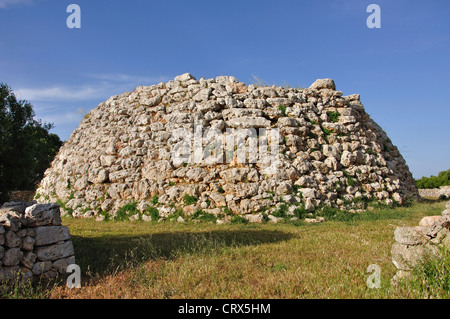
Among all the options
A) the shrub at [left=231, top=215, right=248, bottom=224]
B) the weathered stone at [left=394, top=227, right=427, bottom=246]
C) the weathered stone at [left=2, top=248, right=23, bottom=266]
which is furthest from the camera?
the shrub at [left=231, top=215, right=248, bottom=224]

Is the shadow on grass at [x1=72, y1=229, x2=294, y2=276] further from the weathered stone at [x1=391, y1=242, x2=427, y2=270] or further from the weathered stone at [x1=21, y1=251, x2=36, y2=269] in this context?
the weathered stone at [x1=391, y1=242, x2=427, y2=270]

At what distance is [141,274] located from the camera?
599 centimetres

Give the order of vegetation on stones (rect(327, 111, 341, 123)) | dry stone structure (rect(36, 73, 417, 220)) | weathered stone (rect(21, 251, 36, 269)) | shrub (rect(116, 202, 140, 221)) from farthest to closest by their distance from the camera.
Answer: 1. vegetation on stones (rect(327, 111, 341, 123))
2. shrub (rect(116, 202, 140, 221))
3. dry stone structure (rect(36, 73, 417, 220))
4. weathered stone (rect(21, 251, 36, 269))

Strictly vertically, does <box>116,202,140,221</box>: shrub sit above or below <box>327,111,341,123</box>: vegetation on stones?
below

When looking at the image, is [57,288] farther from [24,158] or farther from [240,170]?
[240,170]

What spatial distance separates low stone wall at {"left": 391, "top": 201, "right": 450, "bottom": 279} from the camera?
15.6ft

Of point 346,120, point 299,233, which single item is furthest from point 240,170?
point 346,120

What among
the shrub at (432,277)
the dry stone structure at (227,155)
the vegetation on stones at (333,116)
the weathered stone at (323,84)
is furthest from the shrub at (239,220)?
the weathered stone at (323,84)

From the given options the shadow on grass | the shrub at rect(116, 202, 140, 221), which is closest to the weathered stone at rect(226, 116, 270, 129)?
the shadow on grass

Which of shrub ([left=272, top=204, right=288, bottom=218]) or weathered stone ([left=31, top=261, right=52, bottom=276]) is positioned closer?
weathered stone ([left=31, top=261, right=52, bottom=276])

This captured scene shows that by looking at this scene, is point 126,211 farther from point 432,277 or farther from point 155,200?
point 432,277

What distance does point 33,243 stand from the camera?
5.80 m

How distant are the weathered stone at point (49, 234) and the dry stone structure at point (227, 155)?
6760mm
